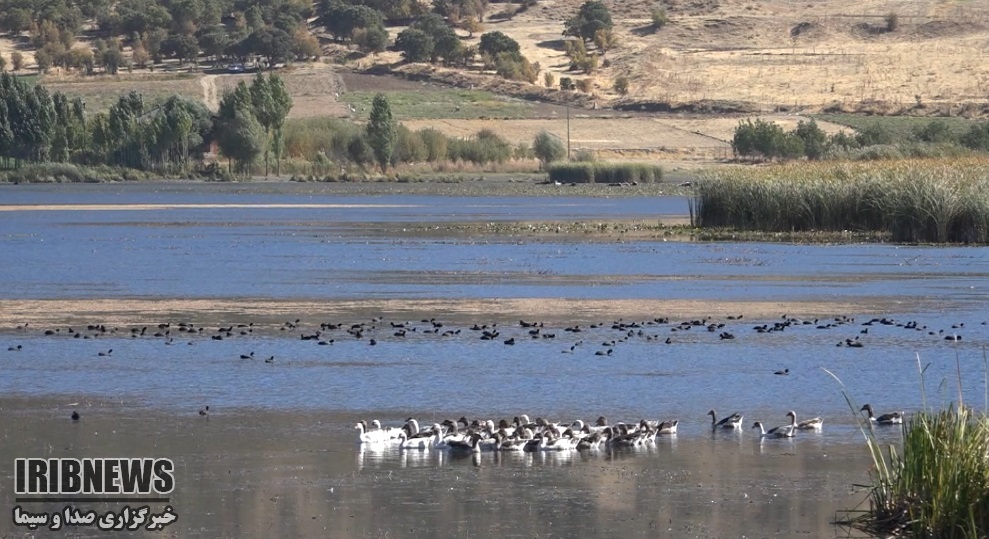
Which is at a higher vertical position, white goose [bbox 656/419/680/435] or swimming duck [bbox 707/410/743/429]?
white goose [bbox 656/419/680/435]

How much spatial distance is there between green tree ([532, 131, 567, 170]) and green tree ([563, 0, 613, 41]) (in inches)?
2227

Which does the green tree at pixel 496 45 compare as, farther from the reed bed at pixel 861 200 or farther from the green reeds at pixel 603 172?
the reed bed at pixel 861 200

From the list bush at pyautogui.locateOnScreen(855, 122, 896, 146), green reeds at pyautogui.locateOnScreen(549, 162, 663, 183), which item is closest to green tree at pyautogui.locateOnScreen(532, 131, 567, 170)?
Result: green reeds at pyautogui.locateOnScreen(549, 162, 663, 183)

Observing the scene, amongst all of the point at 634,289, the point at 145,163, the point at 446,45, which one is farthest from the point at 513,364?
the point at 446,45

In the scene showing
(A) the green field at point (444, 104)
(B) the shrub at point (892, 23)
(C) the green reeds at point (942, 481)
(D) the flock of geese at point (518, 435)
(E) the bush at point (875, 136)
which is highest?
(B) the shrub at point (892, 23)

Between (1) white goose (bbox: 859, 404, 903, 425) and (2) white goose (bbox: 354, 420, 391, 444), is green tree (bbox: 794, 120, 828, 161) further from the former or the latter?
(2) white goose (bbox: 354, 420, 391, 444)

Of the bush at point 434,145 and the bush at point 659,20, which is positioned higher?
the bush at point 659,20

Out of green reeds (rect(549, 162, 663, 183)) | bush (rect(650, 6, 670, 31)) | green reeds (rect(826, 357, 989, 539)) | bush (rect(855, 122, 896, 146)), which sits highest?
bush (rect(650, 6, 670, 31))

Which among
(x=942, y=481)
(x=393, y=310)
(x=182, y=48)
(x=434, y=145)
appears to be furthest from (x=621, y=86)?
(x=942, y=481)

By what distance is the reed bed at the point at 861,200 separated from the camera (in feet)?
160

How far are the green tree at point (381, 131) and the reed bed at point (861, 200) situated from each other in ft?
241

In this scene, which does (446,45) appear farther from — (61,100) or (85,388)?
(85,388)

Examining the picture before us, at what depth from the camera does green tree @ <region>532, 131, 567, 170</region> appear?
445 ft

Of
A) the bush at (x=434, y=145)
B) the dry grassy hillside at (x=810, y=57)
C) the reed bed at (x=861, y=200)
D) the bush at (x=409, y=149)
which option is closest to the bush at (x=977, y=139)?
the dry grassy hillside at (x=810, y=57)
